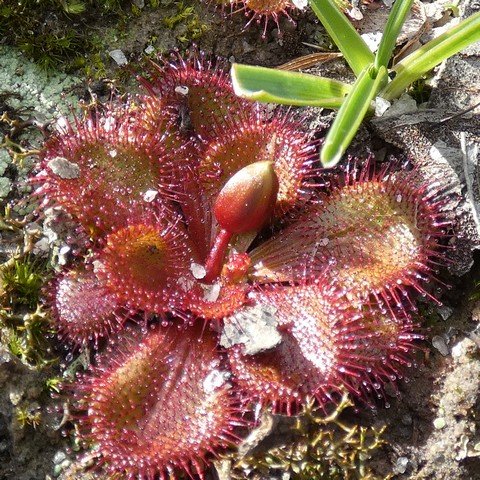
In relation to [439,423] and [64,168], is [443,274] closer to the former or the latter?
[439,423]

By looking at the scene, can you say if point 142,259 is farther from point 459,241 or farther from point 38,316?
point 459,241

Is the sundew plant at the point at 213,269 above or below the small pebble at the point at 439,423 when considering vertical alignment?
above

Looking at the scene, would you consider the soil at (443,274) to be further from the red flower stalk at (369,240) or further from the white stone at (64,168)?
the white stone at (64,168)

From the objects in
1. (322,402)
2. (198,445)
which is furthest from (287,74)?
(198,445)

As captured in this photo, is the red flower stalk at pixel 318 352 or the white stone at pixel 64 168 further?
the white stone at pixel 64 168

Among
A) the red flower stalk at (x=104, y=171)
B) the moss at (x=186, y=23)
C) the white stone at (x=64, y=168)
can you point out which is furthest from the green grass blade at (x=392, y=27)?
the white stone at (x=64, y=168)

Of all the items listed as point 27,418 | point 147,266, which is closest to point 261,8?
point 147,266
